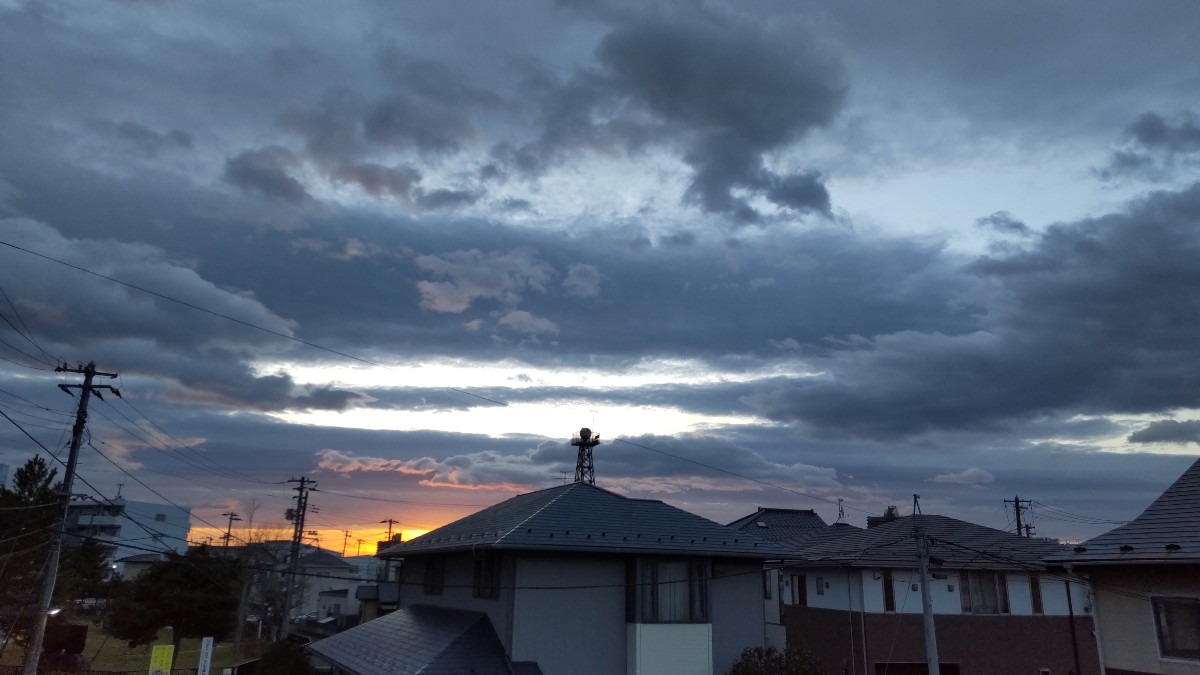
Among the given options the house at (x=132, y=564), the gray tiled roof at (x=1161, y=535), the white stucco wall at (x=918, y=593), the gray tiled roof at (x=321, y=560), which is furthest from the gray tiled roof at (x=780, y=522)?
the house at (x=132, y=564)

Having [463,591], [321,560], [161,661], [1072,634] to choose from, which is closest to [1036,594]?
[1072,634]

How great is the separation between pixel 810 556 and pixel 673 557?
548 inches

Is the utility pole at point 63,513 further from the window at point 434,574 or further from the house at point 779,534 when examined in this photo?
the house at point 779,534

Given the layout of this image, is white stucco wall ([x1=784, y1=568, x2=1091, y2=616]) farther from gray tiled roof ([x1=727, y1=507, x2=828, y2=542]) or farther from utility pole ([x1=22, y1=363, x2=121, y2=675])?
utility pole ([x1=22, y1=363, x2=121, y2=675])

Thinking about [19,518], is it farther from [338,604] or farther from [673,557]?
[338,604]

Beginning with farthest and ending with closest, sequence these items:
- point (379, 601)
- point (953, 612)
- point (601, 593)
Answer: point (379, 601) → point (953, 612) → point (601, 593)

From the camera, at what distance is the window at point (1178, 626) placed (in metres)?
13.7

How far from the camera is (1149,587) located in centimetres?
1427

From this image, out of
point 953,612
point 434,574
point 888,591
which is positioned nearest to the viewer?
point 434,574

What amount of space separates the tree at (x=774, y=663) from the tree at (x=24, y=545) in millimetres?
30445

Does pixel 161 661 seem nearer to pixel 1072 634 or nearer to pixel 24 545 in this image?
pixel 24 545

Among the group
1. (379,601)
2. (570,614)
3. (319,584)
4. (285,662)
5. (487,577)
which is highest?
(487,577)

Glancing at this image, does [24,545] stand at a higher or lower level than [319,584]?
higher

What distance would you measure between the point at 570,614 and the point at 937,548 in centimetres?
1736
